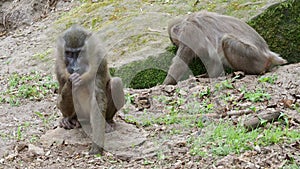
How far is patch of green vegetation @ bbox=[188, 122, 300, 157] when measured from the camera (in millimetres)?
5480

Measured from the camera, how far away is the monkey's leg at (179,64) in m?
9.07

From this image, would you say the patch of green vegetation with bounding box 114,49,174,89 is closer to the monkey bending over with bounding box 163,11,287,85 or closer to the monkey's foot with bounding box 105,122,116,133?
the monkey bending over with bounding box 163,11,287,85

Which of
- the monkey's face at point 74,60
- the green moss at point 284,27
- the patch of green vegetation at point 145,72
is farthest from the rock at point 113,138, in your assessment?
the green moss at point 284,27

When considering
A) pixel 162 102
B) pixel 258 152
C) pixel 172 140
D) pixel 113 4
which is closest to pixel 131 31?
pixel 113 4

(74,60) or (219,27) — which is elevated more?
(74,60)

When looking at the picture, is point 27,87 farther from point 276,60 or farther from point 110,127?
point 276,60

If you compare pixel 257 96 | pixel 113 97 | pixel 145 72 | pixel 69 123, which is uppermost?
pixel 113 97

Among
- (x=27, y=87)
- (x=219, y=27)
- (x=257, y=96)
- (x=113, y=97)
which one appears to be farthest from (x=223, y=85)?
(x=27, y=87)

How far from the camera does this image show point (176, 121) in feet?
21.9

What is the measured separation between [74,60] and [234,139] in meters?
1.89

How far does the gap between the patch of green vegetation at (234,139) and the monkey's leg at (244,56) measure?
8.78 feet

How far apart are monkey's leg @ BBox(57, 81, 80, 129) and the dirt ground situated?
0.33 feet

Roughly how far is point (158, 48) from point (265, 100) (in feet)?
9.67

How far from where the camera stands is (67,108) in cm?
650
